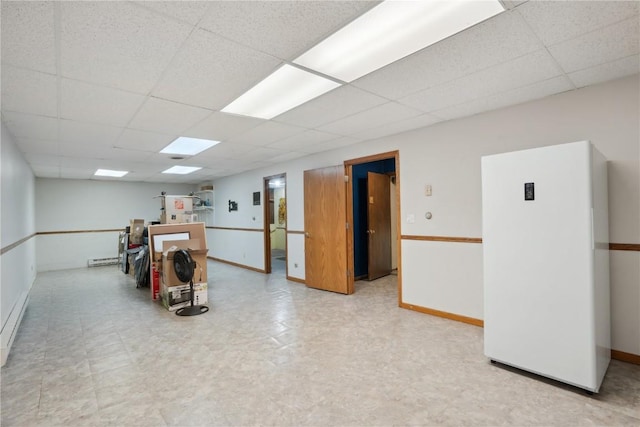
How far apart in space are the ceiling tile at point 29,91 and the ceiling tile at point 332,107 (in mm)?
1933

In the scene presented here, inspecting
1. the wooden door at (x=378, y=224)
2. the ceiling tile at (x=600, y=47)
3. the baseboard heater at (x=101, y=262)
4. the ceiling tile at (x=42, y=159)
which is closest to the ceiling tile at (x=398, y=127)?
the ceiling tile at (x=600, y=47)

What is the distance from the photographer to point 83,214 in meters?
7.91

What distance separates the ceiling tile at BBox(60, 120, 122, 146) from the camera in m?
3.37

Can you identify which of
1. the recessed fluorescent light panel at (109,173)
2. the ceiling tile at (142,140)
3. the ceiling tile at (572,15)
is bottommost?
the recessed fluorescent light panel at (109,173)

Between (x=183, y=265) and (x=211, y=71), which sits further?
(x=183, y=265)

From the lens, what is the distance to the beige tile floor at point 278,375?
6.26ft

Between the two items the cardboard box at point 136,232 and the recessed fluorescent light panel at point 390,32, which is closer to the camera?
the recessed fluorescent light panel at point 390,32

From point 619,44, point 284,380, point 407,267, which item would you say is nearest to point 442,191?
point 407,267

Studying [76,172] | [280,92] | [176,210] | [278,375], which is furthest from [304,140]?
[76,172]

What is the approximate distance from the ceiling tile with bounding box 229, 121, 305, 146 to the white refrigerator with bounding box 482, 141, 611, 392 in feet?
7.38

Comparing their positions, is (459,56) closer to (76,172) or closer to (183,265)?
(183,265)

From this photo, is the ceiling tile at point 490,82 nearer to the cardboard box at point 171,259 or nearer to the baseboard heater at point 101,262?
the cardboard box at point 171,259

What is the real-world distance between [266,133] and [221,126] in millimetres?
592

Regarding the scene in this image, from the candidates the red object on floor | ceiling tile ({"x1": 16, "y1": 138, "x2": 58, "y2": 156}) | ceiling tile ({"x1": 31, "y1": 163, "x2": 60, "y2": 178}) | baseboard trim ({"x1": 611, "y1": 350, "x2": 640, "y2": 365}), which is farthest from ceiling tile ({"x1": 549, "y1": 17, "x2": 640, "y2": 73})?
ceiling tile ({"x1": 31, "y1": 163, "x2": 60, "y2": 178})
